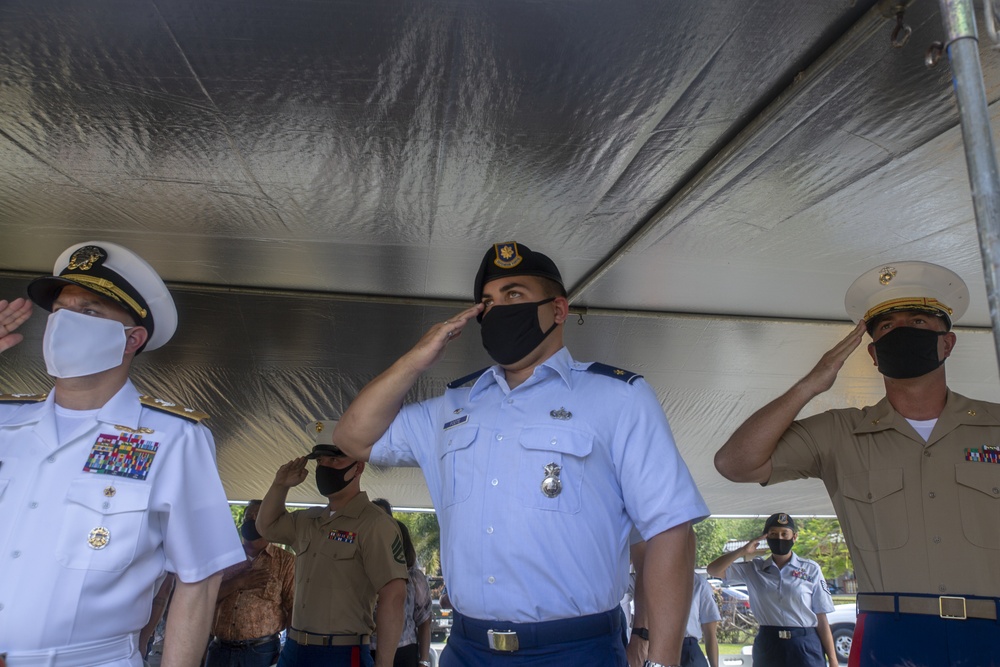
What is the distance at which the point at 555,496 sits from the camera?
2.21 m

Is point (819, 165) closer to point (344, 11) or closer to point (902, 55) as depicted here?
point (902, 55)

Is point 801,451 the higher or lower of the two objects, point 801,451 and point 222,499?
the higher

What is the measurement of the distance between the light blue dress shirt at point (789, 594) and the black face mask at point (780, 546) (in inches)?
4.3

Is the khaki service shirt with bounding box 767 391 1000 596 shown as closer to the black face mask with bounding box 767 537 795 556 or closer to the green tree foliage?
the black face mask with bounding box 767 537 795 556

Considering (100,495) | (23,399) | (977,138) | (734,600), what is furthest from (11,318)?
(734,600)

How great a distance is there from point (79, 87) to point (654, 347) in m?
3.62

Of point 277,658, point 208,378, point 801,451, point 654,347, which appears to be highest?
point 654,347

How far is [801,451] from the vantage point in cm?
290

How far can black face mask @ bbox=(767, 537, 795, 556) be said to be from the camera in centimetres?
661

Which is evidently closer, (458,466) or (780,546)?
(458,466)

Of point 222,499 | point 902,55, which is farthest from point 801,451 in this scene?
point 222,499

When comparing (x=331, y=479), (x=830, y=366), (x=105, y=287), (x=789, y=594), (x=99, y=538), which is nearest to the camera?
(x=99, y=538)

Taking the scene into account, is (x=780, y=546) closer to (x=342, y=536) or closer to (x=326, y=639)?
(x=342, y=536)

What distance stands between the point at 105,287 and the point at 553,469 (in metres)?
1.29
